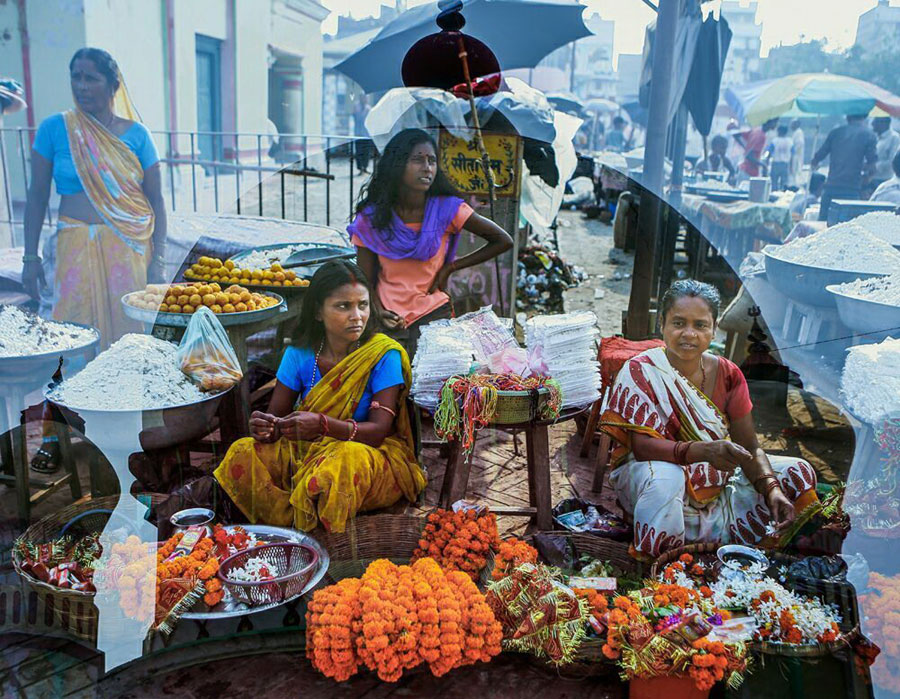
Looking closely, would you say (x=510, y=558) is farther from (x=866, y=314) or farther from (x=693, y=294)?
(x=866, y=314)

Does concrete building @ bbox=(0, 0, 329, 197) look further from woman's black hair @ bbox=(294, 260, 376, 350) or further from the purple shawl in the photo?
woman's black hair @ bbox=(294, 260, 376, 350)

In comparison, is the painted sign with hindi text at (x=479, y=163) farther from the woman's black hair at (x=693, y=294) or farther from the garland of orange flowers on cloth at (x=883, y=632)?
the garland of orange flowers on cloth at (x=883, y=632)

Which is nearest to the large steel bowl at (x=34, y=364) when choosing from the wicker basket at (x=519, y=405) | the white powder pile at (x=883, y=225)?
the wicker basket at (x=519, y=405)

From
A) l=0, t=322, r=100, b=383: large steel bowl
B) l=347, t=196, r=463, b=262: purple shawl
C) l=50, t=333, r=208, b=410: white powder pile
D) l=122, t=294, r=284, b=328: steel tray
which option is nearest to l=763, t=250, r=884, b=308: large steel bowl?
l=347, t=196, r=463, b=262: purple shawl

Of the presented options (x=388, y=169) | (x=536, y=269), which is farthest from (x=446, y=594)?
(x=536, y=269)

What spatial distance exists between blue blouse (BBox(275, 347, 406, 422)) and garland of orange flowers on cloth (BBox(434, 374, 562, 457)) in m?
0.23

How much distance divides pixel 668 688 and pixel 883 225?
10.2 feet

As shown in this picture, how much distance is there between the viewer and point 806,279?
387 centimetres

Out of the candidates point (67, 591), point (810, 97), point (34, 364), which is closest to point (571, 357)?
point (67, 591)

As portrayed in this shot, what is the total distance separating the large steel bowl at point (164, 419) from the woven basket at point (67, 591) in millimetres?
290

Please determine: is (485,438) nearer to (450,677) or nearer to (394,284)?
(394,284)

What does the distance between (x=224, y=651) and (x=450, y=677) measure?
2.55 ft

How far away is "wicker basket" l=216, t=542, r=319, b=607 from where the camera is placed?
2.47m

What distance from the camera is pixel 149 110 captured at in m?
3.84
